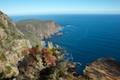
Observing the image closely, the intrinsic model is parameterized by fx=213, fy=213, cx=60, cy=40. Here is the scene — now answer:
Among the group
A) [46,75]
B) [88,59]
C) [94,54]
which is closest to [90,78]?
[46,75]

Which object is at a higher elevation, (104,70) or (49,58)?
(49,58)

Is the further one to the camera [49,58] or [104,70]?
[49,58]

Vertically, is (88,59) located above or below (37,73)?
below

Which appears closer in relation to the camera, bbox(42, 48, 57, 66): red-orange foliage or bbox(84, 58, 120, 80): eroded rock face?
bbox(84, 58, 120, 80): eroded rock face

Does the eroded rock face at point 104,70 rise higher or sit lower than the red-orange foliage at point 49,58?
lower

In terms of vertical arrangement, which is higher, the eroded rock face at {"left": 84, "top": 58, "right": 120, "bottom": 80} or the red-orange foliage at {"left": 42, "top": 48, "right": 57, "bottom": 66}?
the red-orange foliage at {"left": 42, "top": 48, "right": 57, "bottom": 66}

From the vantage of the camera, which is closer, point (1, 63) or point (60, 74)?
point (60, 74)

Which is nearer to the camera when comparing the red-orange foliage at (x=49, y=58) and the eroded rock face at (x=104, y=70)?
the eroded rock face at (x=104, y=70)

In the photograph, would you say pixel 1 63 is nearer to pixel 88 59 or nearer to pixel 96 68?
pixel 96 68
